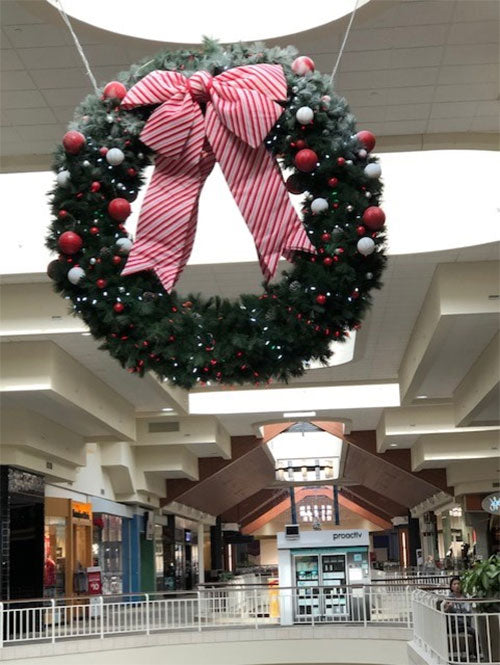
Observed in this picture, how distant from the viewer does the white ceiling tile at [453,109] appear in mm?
10007

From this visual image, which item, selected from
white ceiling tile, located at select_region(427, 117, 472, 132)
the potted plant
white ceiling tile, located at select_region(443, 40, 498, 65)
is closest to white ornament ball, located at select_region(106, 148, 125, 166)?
white ceiling tile, located at select_region(443, 40, 498, 65)

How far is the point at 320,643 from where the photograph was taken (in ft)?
64.6

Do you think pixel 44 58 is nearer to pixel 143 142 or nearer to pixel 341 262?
pixel 143 142

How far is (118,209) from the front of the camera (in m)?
5.86

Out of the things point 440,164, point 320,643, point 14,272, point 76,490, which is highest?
point 440,164

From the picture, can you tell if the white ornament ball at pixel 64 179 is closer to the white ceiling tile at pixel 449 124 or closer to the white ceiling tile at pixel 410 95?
the white ceiling tile at pixel 410 95

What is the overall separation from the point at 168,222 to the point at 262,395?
76.1ft

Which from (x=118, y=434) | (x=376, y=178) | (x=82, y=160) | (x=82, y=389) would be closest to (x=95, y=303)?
(x=82, y=160)

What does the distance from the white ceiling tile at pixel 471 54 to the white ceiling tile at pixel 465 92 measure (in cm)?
54

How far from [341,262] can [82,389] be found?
14624mm

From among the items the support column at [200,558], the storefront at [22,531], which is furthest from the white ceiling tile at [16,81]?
the support column at [200,558]

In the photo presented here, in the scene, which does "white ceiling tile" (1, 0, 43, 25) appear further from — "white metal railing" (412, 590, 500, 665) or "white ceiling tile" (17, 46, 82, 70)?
"white metal railing" (412, 590, 500, 665)

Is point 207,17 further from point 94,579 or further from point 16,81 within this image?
point 94,579

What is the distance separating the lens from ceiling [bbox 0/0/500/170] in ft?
26.5
